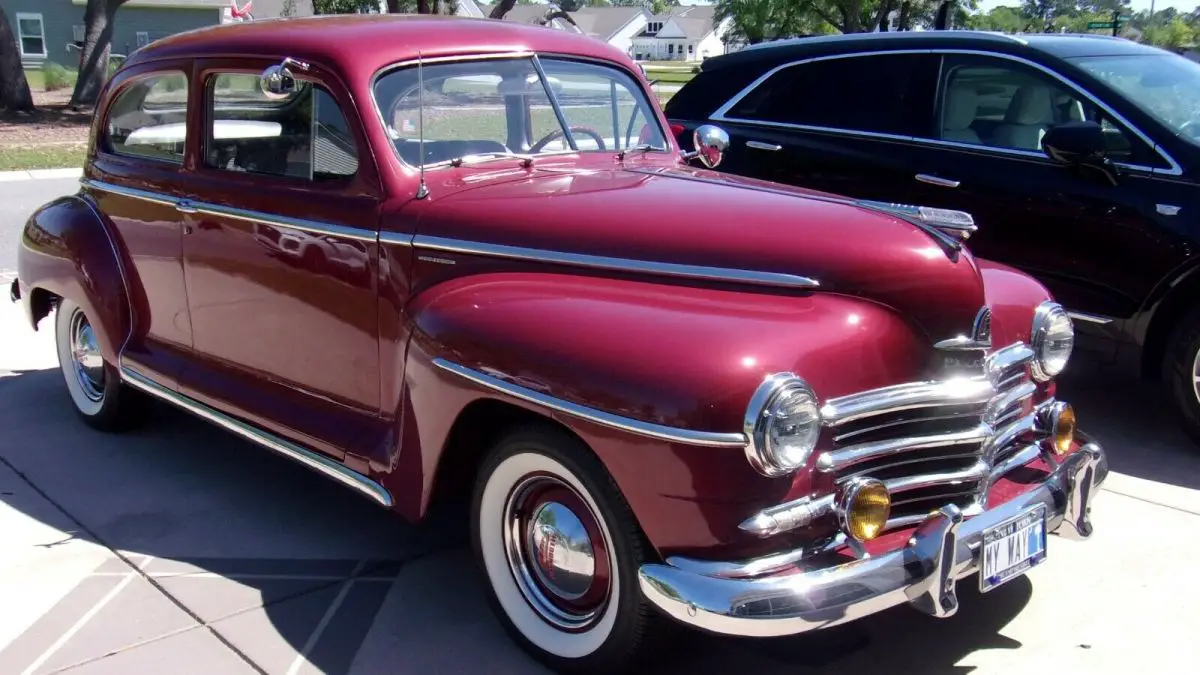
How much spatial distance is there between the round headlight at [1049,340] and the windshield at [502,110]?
5.59 ft

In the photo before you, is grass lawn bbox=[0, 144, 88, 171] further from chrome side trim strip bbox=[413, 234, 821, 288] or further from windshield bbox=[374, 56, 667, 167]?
chrome side trim strip bbox=[413, 234, 821, 288]

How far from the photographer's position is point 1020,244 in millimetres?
5281

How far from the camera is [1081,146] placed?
4.95 metres

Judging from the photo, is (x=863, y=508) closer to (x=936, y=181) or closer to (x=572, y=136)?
(x=572, y=136)

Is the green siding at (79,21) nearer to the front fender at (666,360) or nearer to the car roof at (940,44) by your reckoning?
the car roof at (940,44)

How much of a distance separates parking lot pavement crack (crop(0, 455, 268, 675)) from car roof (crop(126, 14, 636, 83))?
184 cm

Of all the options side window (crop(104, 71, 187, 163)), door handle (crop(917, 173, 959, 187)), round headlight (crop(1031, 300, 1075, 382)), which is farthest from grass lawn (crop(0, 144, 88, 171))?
round headlight (crop(1031, 300, 1075, 382))

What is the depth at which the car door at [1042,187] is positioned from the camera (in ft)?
16.2

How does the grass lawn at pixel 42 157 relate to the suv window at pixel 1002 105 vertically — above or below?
below

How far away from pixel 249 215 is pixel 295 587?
53.2 inches

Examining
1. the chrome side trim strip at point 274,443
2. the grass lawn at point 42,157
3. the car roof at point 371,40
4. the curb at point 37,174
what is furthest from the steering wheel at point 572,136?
the grass lawn at point 42,157

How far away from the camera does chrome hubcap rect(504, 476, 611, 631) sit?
3.03 m

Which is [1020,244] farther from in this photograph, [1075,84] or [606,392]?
[606,392]

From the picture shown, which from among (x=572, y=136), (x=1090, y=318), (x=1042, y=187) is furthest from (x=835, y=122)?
(x=572, y=136)
